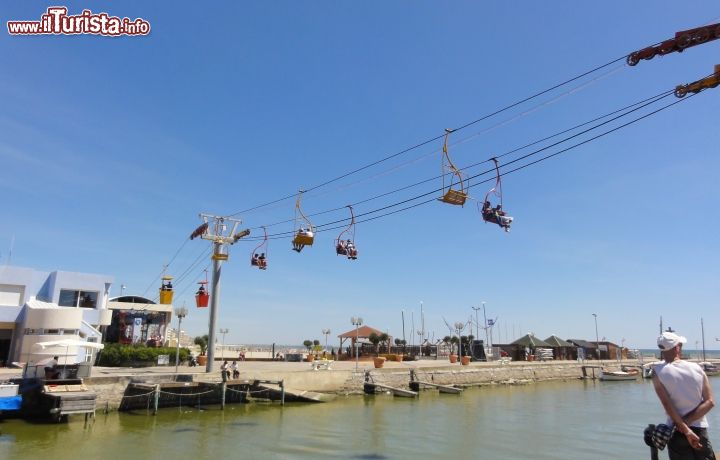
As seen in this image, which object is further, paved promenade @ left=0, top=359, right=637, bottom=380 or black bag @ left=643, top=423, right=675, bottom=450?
paved promenade @ left=0, top=359, right=637, bottom=380

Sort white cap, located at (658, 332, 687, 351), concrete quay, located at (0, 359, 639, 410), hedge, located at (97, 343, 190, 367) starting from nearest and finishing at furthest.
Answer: white cap, located at (658, 332, 687, 351) → concrete quay, located at (0, 359, 639, 410) → hedge, located at (97, 343, 190, 367)

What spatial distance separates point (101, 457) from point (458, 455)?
11965 millimetres

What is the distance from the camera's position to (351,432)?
2142 cm

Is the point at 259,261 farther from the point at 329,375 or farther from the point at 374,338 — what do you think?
the point at 374,338

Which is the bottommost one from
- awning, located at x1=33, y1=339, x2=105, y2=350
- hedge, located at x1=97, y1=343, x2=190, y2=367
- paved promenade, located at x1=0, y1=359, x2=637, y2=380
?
paved promenade, located at x1=0, y1=359, x2=637, y2=380

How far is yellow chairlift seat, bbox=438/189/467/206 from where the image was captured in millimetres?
13430

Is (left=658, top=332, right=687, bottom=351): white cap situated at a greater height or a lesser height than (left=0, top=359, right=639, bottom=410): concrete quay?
greater

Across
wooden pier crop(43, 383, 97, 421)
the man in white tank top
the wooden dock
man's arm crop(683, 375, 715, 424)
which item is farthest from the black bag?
the wooden dock

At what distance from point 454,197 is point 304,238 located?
8.25m

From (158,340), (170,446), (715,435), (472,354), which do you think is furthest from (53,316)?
(472,354)

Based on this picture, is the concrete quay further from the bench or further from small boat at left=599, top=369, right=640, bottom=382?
small boat at left=599, top=369, right=640, bottom=382

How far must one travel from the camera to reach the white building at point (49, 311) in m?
30.4

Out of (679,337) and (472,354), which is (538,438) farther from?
(472,354)

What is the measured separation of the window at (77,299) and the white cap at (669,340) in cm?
3985
